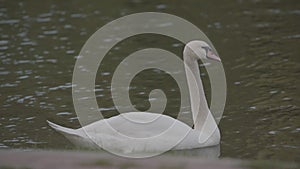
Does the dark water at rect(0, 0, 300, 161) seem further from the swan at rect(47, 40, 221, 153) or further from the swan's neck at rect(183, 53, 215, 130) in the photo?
the swan's neck at rect(183, 53, 215, 130)

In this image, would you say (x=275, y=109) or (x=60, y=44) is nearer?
(x=275, y=109)

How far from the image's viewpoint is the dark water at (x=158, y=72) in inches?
369

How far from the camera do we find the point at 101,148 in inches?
339

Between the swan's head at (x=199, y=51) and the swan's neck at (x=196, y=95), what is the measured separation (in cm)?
5

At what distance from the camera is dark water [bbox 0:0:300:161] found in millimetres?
9367

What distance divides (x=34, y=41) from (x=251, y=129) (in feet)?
20.0

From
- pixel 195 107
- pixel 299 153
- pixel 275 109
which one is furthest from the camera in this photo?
pixel 275 109

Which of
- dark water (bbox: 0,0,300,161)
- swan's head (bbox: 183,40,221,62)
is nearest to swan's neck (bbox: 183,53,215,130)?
swan's head (bbox: 183,40,221,62)

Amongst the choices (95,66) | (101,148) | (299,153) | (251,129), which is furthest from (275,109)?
(95,66)

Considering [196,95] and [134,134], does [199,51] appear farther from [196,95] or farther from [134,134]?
[134,134]

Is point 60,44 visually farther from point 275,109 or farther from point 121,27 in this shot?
point 275,109

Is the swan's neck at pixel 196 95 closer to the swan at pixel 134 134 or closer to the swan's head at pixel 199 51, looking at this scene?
the swan's head at pixel 199 51

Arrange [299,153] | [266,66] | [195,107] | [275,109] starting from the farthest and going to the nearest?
1. [266,66]
2. [275,109]
3. [195,107]
4. [299,153]

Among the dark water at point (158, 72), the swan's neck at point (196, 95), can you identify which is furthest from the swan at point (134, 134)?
the swan's neck at point (196, 95)
